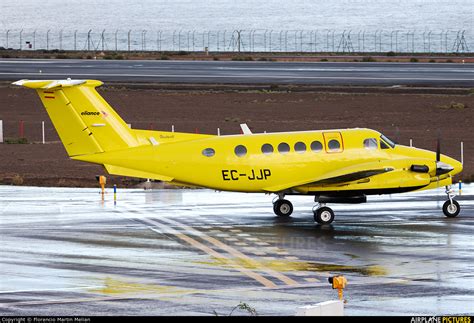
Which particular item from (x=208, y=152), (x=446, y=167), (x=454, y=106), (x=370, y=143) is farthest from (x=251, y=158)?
(x=454, y=106)

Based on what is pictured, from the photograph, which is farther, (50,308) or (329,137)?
(329,137)

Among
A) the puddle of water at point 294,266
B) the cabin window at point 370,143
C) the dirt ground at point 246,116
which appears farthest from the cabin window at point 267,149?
the dirt ground at point 246,116

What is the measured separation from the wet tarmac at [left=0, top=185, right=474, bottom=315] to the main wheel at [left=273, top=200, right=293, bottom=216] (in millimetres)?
430

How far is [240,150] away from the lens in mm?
35875

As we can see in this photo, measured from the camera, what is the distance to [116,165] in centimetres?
3525

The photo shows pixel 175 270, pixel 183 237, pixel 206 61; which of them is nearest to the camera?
pixel 175 270

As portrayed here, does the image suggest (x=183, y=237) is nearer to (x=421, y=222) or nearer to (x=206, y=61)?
(x=421, y=222)

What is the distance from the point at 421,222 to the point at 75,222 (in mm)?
10792

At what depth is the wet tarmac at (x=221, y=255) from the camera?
22.7 meters

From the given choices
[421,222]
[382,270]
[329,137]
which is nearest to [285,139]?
[329,137]

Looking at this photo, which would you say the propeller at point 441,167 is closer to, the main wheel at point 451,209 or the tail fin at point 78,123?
the main wheel at point 451,209

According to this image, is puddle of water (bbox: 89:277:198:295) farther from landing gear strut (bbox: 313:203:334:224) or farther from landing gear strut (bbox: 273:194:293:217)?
landing gear strut (bbox: 273:194:293:217)

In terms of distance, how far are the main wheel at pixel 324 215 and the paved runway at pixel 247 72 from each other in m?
52.4

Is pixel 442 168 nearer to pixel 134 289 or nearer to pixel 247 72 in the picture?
pixel 134 289
